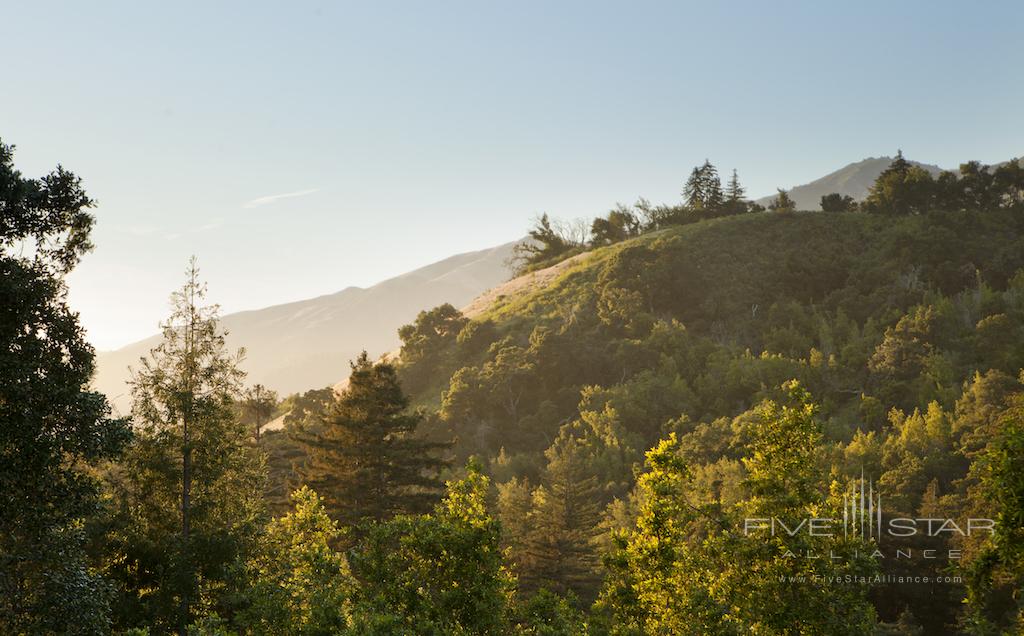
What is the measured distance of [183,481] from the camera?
63.2ft

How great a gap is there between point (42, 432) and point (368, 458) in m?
18.8

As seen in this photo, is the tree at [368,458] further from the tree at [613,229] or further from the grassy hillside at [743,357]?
the tree at [613,229]

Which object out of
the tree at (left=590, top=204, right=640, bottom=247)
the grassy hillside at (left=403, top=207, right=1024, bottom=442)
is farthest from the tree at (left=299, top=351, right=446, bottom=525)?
the tree at (left=590, top=204, right=640, bottom=247)

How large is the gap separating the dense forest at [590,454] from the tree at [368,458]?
0.14 m

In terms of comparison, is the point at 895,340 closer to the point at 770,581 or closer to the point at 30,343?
the point at 770,581

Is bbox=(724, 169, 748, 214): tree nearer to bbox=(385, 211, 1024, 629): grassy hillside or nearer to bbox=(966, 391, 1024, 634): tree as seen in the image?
bbox=(385, 211, 1024, 629): grassy hillside

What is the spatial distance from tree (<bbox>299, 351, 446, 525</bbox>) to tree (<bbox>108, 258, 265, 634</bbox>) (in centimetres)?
984

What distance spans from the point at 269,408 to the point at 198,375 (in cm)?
2868

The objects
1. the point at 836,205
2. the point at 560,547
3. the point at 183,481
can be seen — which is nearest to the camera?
the point at 183,481

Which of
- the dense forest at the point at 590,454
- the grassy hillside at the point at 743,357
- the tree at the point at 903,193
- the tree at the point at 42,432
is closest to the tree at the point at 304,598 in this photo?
the dense forest at the point at 590,454

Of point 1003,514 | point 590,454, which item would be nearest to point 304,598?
point 1003,514

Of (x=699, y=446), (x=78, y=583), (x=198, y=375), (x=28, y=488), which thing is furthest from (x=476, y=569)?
(x=699, y=446)

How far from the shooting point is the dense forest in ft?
42.3

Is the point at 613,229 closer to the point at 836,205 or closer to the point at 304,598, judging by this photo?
the point at 836,205
